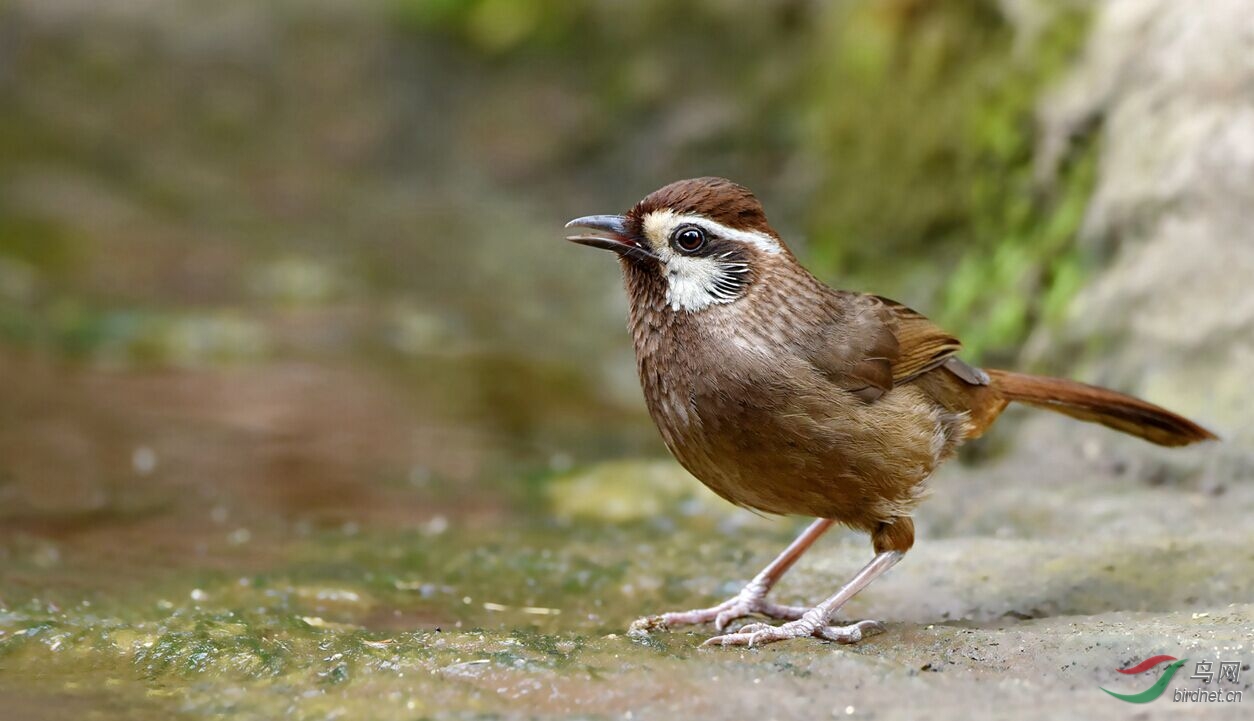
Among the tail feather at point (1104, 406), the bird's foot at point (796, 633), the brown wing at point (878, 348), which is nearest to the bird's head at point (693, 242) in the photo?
the brown wing at point (878, 348)

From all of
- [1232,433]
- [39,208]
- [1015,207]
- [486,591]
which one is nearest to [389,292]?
[39,208]

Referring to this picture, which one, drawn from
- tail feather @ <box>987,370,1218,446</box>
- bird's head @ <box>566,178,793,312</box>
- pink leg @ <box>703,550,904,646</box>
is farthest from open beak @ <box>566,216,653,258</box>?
tail feather @ <box>987,370,1218,446</box>

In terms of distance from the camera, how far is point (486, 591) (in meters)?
4.80

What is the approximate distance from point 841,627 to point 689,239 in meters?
1.29

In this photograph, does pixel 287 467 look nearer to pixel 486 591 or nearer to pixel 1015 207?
pixel 486 591

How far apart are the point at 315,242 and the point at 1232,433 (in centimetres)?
759

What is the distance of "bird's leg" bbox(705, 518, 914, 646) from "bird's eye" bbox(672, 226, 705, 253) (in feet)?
3.49

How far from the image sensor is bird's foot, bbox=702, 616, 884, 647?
12.3ft

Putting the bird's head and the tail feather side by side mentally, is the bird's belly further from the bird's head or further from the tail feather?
the tail feather

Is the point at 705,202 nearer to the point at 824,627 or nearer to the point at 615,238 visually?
the point at 615,238

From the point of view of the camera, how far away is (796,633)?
3877 millimetres

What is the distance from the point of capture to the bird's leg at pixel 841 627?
3797mm

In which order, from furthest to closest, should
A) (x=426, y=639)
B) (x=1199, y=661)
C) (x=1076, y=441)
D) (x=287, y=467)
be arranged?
(x=287, y=467), (x=1076, y=441), (x=426, y=639), (x=1199, y=661)

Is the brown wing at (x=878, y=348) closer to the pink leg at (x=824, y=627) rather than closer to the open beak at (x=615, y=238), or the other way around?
the pink leg at (x=824, y=627)
